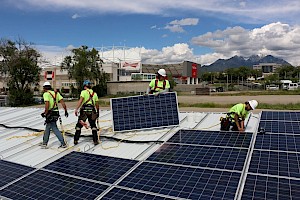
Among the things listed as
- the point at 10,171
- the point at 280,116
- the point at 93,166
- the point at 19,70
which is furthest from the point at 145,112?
the point at 19,70

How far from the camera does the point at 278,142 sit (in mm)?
6188

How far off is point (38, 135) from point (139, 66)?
70.7m

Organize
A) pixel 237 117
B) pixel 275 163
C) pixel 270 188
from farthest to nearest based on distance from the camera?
1. pixel 237 117
2. pixel 275 163
3. pixel 270 188

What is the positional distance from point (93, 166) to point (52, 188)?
108 centimetres

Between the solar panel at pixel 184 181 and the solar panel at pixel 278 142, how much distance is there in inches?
69.8

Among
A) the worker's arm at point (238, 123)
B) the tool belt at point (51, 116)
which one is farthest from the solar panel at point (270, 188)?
the tool belt at point (51, 116)

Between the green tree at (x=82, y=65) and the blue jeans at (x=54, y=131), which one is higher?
the green tree at (x=82, y=65)

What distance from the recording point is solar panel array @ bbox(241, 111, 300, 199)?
155 inches

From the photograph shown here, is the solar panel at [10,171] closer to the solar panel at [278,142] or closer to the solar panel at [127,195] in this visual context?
the solar panel at [127,195]

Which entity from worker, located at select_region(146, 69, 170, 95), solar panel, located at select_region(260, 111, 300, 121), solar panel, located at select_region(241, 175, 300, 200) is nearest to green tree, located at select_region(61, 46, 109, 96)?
worker, located at select_region(146, 69, 170, 95)

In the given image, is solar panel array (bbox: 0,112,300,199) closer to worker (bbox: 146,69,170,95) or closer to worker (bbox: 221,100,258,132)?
worker (bbox: 221,100,258,132)

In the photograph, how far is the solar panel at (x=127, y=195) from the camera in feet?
13.5

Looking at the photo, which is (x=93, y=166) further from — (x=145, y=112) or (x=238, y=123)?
(x=238, y=123)

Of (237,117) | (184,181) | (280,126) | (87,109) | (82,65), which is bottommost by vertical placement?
(184,181)
